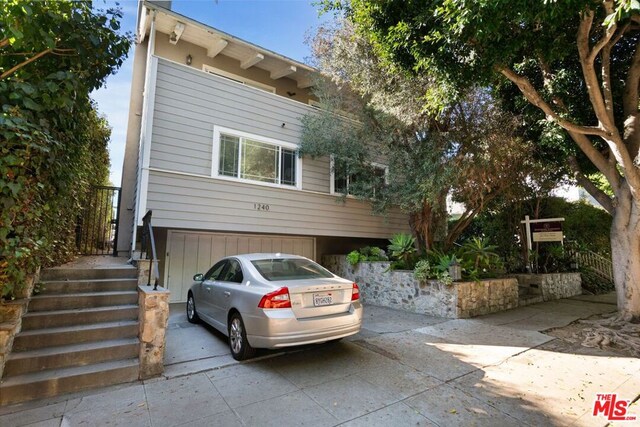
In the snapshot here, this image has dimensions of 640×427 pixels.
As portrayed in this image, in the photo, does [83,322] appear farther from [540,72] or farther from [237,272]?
[540,72]

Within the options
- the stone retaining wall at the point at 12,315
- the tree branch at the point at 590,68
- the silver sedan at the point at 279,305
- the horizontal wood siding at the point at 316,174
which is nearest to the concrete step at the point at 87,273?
the stone retaining wall at the point at 12,315

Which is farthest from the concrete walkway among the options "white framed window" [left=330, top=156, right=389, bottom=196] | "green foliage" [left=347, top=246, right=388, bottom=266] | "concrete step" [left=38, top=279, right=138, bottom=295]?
"white framed window" [left=330, top=156, right=389, bottom=196]

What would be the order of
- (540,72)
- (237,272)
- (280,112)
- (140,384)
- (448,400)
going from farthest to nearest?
(280,112) → (540,72) → (237,272) → (140,384) → (448,400)

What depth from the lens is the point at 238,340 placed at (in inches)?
181

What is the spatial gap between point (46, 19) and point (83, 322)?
3.96m

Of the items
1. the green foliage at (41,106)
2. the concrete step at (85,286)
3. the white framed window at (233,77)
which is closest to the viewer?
the green foliage at (41,106)

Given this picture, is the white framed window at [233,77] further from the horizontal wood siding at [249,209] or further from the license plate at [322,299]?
the license plate at [322,299]

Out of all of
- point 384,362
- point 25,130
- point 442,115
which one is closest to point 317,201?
point 442,115

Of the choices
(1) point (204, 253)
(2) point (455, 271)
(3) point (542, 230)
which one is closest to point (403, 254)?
(2) point (455, 271)

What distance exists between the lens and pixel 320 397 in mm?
3531

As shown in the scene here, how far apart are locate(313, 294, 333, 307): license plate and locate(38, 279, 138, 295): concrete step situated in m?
3.18

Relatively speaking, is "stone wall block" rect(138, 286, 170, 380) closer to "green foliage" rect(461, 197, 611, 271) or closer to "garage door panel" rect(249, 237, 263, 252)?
"garage door panel" rect(249, 237, 263, 252)

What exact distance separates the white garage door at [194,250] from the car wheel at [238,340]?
493 cm

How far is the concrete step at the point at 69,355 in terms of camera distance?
360cm
